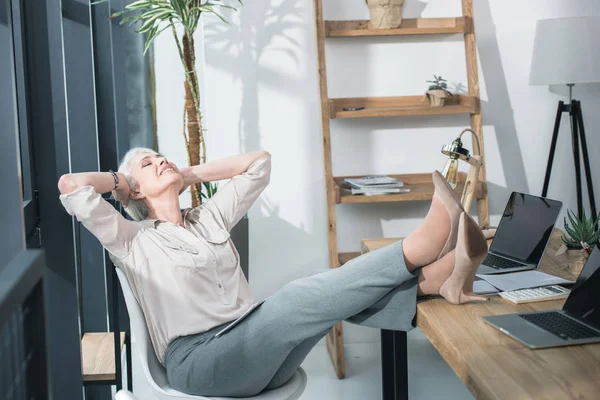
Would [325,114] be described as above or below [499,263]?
above

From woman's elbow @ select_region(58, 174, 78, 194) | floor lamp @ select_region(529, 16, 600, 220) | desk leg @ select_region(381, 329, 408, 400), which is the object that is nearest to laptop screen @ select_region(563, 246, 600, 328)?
desk leg @ select_region(381, 329, 408, 400)

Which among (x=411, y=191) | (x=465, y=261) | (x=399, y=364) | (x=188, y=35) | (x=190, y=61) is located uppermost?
(x=188, y=35)

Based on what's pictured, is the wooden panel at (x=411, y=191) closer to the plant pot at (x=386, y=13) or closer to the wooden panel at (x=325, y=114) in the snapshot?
the wooden panel at (x=325, y=114)

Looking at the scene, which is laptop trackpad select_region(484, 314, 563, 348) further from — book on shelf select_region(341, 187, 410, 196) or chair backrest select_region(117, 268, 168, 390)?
book on shelf select_region(341, 187, 410, 196)

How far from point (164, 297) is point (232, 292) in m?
0.24

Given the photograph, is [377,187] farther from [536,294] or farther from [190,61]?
[536,294]

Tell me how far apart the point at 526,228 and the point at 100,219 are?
1.34 meters

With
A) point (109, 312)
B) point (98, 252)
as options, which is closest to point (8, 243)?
point (98, 252)

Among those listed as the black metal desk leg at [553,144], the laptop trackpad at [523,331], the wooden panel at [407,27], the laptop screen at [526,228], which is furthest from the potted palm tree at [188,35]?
the laptop trackpad at [523,331]

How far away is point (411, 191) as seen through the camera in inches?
142

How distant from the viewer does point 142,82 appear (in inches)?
158

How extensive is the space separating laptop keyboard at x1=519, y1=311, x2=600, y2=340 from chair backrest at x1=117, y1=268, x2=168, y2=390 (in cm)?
105

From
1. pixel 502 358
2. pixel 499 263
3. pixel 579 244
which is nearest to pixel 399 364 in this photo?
pixel 499 263

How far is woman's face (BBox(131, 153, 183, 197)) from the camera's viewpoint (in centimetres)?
255
